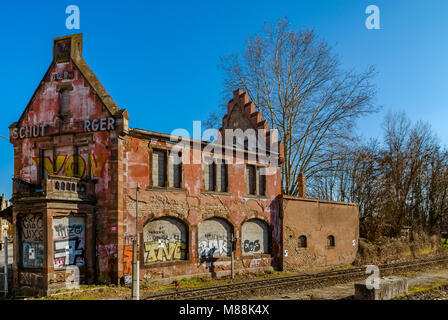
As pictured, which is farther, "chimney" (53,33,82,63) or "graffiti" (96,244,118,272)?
"chimney" (53,33,82,63)

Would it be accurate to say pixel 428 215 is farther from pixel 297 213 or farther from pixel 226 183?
pixel 226 183

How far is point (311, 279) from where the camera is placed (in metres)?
23.5

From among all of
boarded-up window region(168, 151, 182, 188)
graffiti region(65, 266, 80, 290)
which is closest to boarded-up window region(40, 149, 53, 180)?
graffiti region(65, 266, 80, 290)

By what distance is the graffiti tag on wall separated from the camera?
18.7m

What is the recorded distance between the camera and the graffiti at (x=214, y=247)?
23.7 m

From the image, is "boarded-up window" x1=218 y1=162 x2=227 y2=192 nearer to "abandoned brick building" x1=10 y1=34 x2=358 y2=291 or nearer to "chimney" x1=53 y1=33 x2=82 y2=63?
"abandoned brick building" x1=10 y1=34 x2=358 y2=291

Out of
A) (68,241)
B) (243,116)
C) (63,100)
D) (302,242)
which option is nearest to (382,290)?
(68,241)

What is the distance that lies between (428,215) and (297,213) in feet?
Result: 92.4

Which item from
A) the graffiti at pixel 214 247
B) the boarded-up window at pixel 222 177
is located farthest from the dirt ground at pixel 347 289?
the boarded-up window at pixel 222 177

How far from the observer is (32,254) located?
1889 centimetres

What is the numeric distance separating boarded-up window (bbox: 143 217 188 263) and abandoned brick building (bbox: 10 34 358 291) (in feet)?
0.16

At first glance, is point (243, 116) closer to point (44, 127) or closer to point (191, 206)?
point (191, 206)

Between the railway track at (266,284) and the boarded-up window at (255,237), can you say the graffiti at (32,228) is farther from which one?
the boarded-up window at (255,237)
